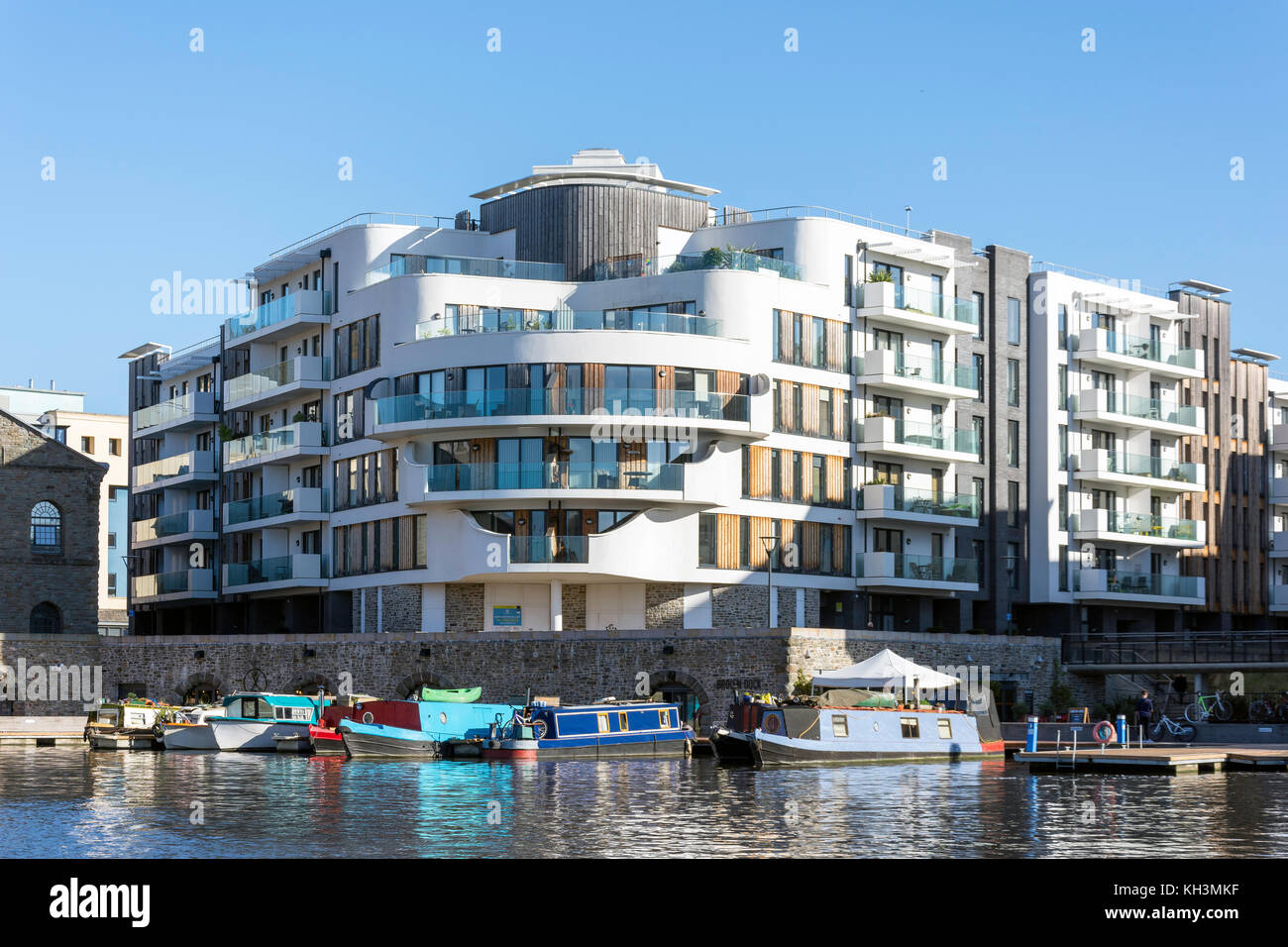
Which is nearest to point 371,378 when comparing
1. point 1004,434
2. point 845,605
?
point 845,605

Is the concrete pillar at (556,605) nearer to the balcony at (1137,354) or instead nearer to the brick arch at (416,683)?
the brick arch at (416,683)

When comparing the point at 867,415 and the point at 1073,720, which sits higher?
the point at 867,415

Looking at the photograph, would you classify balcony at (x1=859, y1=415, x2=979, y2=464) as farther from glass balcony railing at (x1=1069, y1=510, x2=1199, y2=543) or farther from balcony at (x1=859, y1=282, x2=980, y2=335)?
glass balcony railing at (x1=1069, y1=510, x2=1199, y2=543)

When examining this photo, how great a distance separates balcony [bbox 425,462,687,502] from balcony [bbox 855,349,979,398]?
1223cm

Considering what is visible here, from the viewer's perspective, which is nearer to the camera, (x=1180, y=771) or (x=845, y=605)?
(x=1180, y=771)

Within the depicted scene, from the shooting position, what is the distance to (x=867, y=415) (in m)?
70.8

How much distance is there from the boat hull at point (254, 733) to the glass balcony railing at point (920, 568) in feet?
81.0

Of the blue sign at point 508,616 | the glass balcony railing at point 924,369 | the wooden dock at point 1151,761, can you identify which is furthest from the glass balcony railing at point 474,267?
the wooden dock at point 1151,761

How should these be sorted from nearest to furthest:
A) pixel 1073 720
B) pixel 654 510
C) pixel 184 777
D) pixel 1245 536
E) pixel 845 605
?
pixel 184 777, pixel 1073 720, pixel 654 510, pixel 845 605, pixel 1245 536

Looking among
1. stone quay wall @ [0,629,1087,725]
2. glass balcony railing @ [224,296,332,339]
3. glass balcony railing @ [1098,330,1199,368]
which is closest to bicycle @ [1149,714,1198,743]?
stone quay wall @ [0,629,1087,725]

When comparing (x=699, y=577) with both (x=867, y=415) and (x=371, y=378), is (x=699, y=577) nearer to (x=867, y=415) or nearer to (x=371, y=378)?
(x=867, y=415)

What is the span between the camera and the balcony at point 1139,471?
259 ft

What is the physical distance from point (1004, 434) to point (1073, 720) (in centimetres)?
2868

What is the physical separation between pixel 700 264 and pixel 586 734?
23097mm
